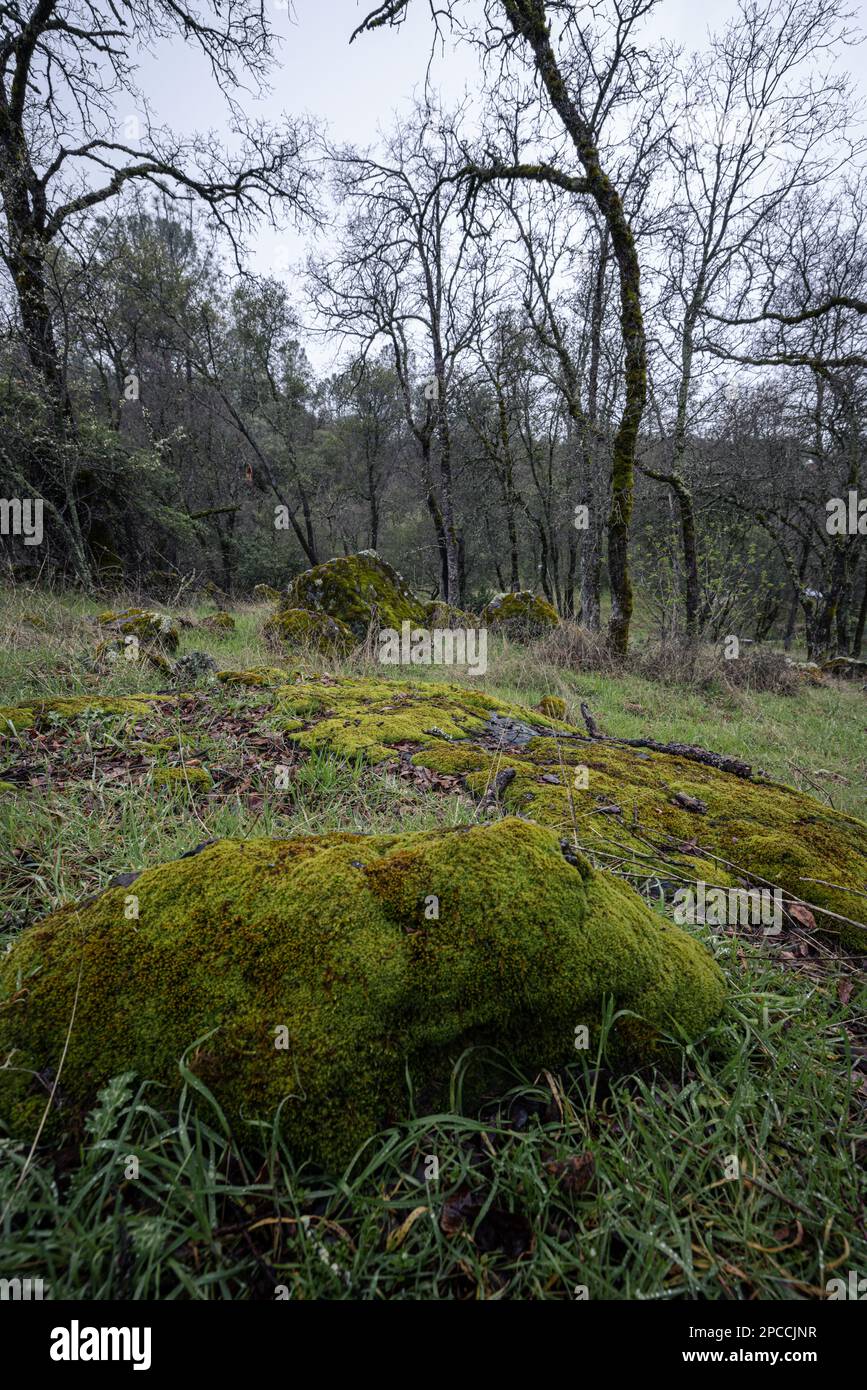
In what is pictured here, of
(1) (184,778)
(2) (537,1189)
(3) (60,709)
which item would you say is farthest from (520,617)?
(2) (537,1189)

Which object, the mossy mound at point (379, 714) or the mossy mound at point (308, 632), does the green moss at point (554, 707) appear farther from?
the mossy mound at point (308, 632)

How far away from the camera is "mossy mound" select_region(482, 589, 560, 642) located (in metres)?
10.8

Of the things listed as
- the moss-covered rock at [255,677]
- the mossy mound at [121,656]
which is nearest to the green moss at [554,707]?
the moss-covered rock at [255,677]

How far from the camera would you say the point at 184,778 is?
286 cm

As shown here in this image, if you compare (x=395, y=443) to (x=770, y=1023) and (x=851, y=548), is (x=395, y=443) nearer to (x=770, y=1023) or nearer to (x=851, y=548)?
(x=851, y=548)

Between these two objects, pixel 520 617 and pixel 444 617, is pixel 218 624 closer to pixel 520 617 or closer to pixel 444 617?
pixel 444 617

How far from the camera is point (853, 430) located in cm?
1416

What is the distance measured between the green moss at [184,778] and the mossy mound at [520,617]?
837 cm

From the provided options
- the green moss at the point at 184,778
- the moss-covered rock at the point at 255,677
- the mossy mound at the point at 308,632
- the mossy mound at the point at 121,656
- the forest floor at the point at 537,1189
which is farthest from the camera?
the mossy mound at the point at 308,632

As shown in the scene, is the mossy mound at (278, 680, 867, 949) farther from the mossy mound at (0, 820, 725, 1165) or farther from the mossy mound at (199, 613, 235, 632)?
the mossy mound at (199, 613, 235, 632)

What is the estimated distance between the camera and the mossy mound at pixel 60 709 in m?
3.34

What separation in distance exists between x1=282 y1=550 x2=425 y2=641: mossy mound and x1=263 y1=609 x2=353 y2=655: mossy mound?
0.56 metres

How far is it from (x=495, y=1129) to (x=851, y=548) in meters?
20.5

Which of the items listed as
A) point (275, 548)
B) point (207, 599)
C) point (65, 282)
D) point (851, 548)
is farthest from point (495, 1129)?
point (275, 548)
